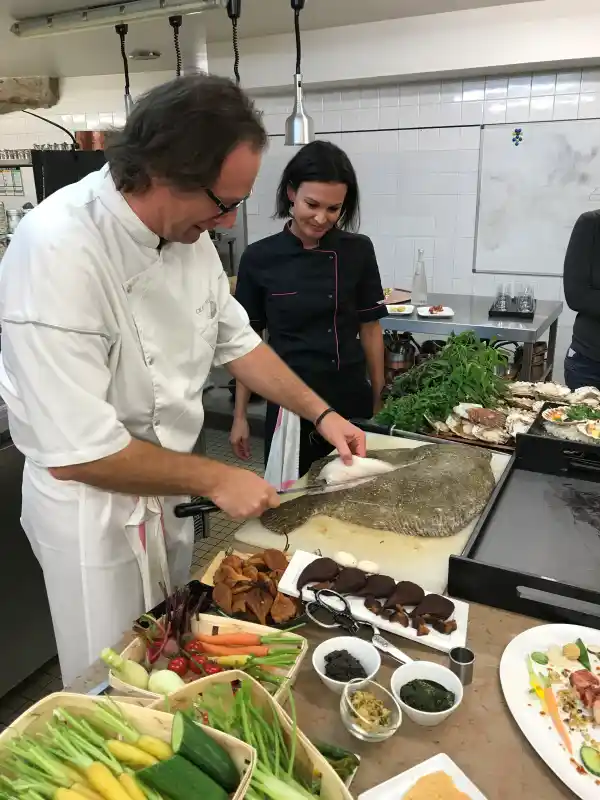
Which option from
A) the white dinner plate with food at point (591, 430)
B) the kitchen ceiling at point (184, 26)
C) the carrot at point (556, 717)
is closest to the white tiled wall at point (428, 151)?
the kitchen ceiling at point (184, 26)

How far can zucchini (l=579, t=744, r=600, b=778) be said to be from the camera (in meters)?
0.87

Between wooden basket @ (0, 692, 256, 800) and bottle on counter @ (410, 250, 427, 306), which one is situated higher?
bottle on counter @ (410, 250, 427, 306)

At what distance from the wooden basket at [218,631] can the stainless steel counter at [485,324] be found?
254cm

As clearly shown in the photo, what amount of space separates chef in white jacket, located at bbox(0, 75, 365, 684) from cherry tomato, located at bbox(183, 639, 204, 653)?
305 millimetres

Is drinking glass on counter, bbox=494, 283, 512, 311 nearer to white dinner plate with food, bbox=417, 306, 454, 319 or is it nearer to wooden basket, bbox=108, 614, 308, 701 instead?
white dinner plate with food, bbox=417, 306, 454, 319

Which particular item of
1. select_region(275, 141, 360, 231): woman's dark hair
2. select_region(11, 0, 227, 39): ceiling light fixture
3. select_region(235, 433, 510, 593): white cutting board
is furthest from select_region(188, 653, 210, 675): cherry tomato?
select_region(11, 0, 227, 39): ceiling light fixture

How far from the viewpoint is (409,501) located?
1.58 m

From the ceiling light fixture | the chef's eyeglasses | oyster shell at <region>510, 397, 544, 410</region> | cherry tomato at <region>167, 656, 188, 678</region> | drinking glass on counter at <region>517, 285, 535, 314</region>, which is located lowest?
cherry tomato at <region>167, 656, 188, 678</region>

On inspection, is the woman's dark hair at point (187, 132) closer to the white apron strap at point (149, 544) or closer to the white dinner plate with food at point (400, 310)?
the white apron strap at point (149, 544)

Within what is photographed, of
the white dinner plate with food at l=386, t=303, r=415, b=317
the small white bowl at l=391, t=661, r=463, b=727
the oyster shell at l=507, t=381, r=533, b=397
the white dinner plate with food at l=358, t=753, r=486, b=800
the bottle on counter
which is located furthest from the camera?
the bottle on counter

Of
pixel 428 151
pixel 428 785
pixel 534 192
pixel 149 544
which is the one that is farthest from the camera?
pixel 428 151

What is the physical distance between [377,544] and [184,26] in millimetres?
3476

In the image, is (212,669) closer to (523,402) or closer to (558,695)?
(558,695)

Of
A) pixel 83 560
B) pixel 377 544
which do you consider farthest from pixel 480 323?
pixel 83 560
